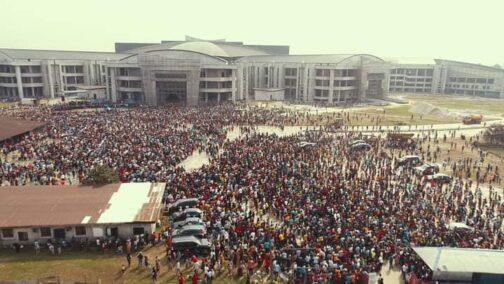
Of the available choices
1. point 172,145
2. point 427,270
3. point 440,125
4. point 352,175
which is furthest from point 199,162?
point 440,125

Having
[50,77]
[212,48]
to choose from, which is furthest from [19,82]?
[212,48]

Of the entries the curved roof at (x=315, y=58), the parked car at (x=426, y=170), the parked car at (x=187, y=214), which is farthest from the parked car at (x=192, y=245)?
the curved roof at (x=315, y=58)

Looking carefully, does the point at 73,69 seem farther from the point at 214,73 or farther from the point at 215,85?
the point at 215,85

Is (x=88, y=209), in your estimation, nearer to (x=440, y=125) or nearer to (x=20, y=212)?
(x=20, y=212)

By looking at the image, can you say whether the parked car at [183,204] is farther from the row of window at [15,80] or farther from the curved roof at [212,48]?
the row of window at [15,80]

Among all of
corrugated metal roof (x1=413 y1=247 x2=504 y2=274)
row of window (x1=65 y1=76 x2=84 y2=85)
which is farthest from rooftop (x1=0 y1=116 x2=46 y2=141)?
row of window (x1=65 y1=76 x2=84 y2=85)

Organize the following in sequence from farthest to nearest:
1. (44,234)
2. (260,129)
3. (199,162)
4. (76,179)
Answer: (260,129) < (199,162) < (76,179) < (44,234)

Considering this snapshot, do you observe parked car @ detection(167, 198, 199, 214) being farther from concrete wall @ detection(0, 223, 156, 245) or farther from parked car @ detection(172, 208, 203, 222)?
concrete wall @ detection(0, 223, 156, 245)
